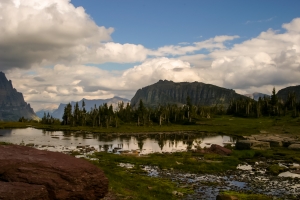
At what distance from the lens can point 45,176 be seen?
65.0ft

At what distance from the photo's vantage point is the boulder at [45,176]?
18.3 metres

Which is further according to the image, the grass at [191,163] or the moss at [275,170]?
the grass at [191,163]

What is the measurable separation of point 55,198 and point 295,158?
198 feet

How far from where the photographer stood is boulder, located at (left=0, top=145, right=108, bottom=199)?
1831 centimetres

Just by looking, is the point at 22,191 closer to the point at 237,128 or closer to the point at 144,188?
the point at 144,188

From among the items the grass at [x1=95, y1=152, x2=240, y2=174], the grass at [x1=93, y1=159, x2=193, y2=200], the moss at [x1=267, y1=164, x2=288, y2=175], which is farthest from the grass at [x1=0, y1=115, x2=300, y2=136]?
the grass at [x1=93, y1=159, x2=193, y2=200]

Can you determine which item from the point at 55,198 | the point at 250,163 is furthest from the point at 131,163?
the point at 55,198

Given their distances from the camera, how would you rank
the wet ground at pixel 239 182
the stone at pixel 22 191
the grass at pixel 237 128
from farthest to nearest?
the grass at pixel 237 128, the wet ground at pixel 239 182, the stone at pixel 22 191

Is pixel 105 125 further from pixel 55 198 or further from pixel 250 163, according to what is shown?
pixel 55 198

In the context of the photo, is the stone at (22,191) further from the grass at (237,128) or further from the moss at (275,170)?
the grass at (237,128)

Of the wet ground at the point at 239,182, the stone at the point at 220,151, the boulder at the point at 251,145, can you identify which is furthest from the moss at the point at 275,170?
the boulder at the point at 251,145

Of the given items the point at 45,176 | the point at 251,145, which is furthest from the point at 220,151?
the point at 45,176

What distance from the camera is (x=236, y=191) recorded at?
35.8 meters

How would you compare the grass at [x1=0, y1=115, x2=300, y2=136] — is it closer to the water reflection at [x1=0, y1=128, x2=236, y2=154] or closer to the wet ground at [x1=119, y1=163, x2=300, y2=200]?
the water reflection at [x1=0, y1=128, x2=236, y2=154]
